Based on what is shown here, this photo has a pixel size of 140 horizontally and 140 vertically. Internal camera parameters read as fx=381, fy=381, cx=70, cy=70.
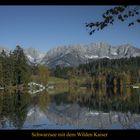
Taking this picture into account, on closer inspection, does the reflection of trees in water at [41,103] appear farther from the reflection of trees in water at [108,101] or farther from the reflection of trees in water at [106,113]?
the reflection of trees in water at [108,101]

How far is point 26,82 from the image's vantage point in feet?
149

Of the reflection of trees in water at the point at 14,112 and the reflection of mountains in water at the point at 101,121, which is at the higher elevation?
the reflection of trees in water at the point at 14,112

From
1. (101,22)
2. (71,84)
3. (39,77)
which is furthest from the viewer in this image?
(71,84)

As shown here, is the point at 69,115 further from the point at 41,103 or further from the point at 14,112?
the point at 41,103

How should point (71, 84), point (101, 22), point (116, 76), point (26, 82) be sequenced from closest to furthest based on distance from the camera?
point (101, 22) → point (26, 82) → point (116, 76) → point (71, 84)

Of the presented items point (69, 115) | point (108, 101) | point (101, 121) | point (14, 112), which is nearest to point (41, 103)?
point (108, 101)

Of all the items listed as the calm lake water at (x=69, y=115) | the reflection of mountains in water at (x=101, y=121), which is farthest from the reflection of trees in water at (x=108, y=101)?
the reflection of mountains in water at (x=101, y=121)

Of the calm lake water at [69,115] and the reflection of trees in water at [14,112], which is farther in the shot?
the reflection of trees in water at [14,112]

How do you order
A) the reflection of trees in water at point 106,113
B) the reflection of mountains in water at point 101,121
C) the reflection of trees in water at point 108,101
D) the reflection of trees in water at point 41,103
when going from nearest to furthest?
the reflection of mountains in water at point 101,121 < the reflection of trees in water at point 106,113 < the reflection of trees in water at point 108,101 < the reflection of trees in water at point 41,103

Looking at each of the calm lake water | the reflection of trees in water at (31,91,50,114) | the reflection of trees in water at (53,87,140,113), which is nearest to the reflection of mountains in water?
the calm lake water
